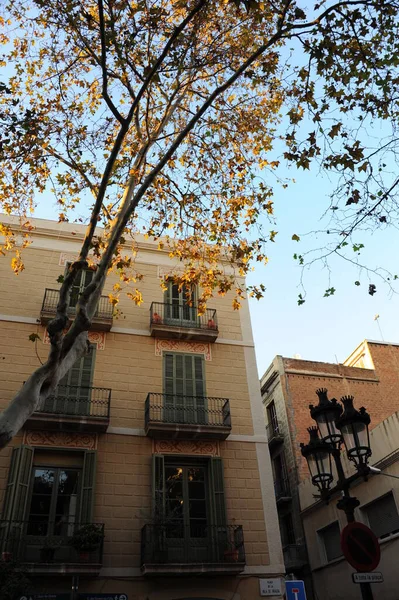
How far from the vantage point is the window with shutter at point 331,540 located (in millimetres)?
17156

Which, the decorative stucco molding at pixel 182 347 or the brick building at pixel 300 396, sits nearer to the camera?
the decorative stucco molding at pixel 182 347

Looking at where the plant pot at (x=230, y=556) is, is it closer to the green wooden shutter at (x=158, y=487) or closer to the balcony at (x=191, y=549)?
the balcony at (x=191, y=549)

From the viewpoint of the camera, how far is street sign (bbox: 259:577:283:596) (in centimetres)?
1264

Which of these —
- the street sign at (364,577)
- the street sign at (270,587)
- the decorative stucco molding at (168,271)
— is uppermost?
the decorative stucco molding at (168,271)

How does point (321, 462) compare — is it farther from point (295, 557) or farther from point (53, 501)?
point (295, 557)

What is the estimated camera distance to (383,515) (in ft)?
48.3

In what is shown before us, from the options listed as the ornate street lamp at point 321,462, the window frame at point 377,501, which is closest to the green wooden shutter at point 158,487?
the ornate street lamp at point 321,462

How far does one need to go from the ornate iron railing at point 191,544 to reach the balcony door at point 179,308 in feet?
19.8

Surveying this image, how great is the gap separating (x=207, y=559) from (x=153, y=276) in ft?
29.2

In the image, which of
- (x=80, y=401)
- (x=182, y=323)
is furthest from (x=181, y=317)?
(x=80, y=401)

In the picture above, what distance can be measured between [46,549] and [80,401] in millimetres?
3780

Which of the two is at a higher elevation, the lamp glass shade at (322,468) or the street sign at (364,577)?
the lamp glass shade at (322,468)

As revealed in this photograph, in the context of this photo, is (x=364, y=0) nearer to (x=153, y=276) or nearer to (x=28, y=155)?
(x=28, y=155)

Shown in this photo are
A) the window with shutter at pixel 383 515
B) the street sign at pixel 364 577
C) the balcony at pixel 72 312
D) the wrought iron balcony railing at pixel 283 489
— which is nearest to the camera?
the street sign at pixel 364 577
